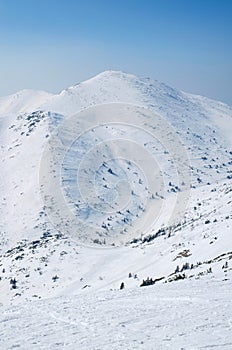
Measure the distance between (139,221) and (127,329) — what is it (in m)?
105

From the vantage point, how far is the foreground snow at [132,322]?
16078 millimetres

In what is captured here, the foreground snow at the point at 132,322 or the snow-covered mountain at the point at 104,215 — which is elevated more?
the snow-covered mountain at the point at 104,215

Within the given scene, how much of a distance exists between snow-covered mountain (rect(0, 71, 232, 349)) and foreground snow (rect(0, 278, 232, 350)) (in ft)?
5.35

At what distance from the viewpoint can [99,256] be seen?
6888 cm

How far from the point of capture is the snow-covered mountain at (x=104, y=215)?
53188mm

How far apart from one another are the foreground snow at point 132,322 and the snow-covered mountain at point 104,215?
163cm

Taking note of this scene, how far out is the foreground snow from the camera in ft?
52.7

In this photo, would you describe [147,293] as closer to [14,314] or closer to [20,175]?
[14,314]

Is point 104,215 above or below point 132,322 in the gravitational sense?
above

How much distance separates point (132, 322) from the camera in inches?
737

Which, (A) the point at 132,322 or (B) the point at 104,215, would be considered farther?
(B) the point at 104,215

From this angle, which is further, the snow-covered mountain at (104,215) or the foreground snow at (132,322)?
the snow-covered mountain at (104,215)

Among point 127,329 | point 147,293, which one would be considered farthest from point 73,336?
point 147,293

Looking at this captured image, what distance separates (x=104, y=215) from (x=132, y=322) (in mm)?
106672
